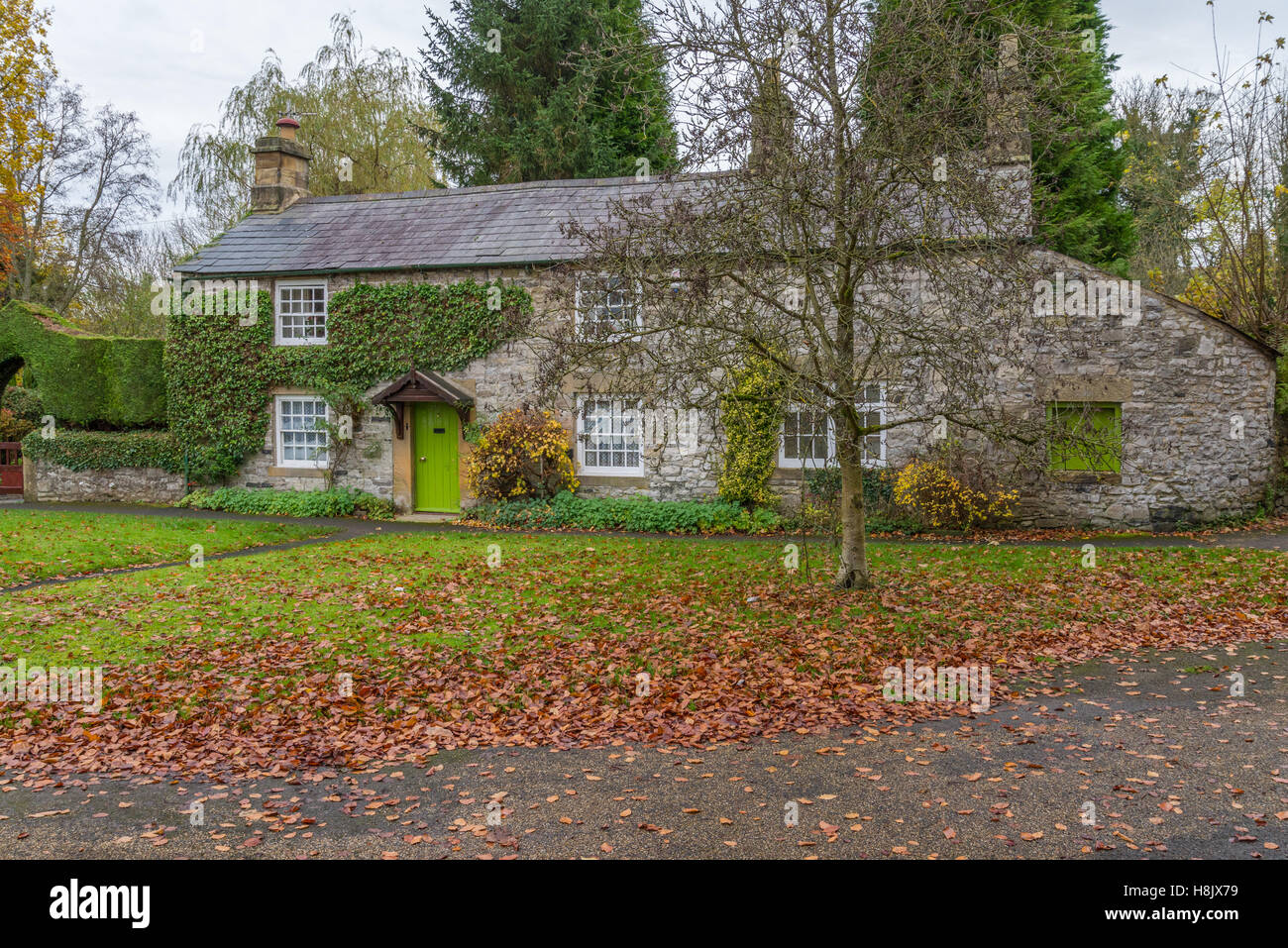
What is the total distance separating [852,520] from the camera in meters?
10.2

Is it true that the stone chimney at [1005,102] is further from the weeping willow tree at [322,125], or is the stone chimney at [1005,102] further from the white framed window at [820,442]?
the weeping willow tree at [322,125]

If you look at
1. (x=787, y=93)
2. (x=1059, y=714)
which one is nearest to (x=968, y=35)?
(x=787, y=93)

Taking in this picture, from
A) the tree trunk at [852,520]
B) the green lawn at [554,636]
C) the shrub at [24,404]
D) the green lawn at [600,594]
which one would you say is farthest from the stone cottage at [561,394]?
the shrub at [24,404]

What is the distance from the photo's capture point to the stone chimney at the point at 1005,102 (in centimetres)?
841

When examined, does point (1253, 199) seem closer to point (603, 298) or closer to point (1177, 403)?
point (1177, 403)

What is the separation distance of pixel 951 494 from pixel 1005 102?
7.92 meters

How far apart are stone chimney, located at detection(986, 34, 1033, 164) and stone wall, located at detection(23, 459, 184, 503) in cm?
1856

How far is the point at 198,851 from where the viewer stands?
4.66 metres

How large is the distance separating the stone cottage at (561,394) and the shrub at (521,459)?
0.46 m

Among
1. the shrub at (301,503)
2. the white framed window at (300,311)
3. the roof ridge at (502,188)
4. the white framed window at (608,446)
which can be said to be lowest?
the shrub at (301,503)

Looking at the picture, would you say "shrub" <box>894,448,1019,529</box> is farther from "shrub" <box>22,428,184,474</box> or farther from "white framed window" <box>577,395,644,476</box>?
"shrub" <box>22,428,184,474</box>

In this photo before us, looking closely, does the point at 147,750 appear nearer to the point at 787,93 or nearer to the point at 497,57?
the point at 787,93

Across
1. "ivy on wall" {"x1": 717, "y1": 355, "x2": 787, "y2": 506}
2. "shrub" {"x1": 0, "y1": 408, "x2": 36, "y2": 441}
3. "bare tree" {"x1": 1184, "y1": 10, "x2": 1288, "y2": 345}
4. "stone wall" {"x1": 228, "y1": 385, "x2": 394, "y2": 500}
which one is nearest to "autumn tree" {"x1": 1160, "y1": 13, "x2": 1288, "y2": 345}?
"bare tree" {"x1": 1184, "y1": 10, "x2": 1288, "y2": 345}

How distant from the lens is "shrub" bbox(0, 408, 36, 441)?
25234 mm
